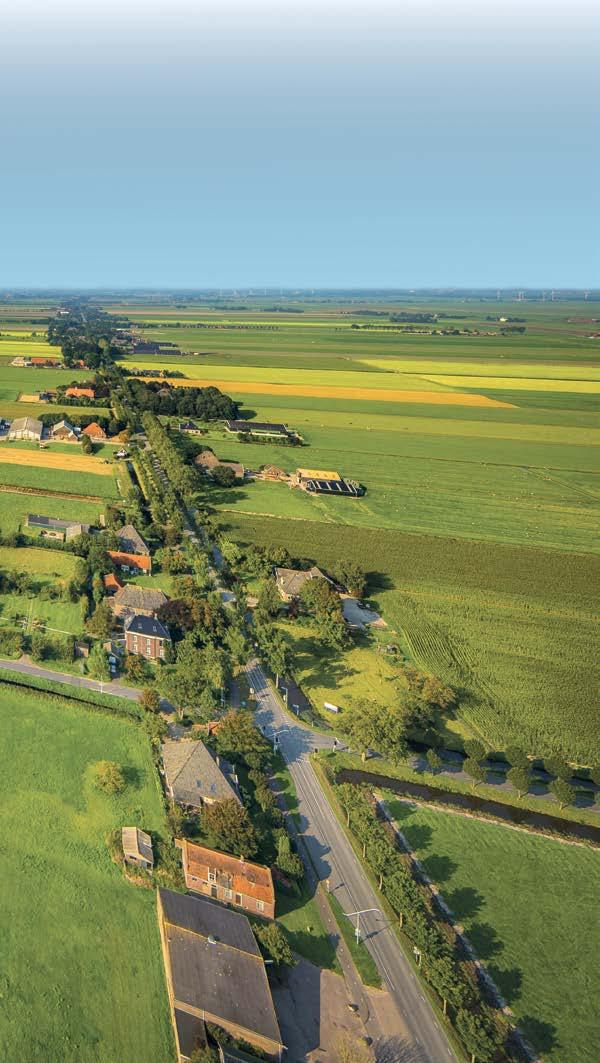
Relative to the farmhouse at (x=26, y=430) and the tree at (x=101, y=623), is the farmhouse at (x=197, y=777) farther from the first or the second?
the farmhouse at (x=26, y=430)

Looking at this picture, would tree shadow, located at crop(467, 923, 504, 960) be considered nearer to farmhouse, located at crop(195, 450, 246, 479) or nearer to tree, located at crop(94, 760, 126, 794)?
tree, located at crop(94, 760, 126, 794)

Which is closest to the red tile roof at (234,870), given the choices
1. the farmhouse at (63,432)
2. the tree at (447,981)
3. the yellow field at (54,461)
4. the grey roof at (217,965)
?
the grey roof at (217,965)

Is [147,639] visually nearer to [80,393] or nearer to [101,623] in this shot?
[101,623]

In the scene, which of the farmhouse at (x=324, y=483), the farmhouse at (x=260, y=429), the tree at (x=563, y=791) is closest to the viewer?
the tree at (x=563, y=791)

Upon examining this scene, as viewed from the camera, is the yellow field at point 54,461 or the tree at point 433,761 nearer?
the tree at point 433,761

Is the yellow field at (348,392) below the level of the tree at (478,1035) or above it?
above

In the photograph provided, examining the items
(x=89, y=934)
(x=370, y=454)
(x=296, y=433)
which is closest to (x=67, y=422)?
(x=296, y=433)
